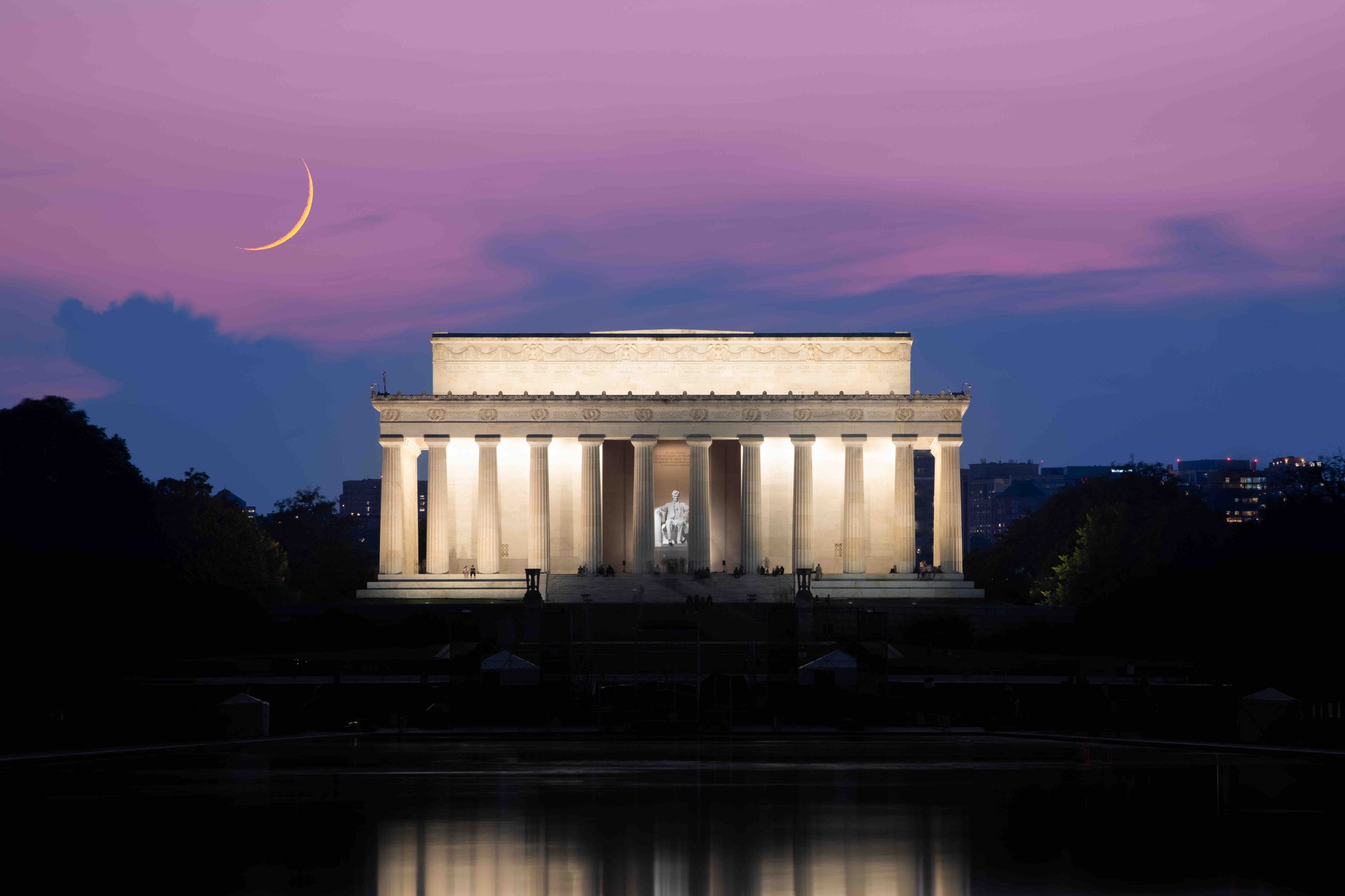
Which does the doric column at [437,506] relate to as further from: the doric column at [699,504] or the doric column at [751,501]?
the doric column at [751,501]

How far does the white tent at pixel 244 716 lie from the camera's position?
48.4 m

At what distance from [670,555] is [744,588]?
9147mm

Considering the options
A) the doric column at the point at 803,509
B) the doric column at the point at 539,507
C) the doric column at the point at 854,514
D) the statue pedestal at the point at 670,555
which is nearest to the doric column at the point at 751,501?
the doric column at the point at 803,509

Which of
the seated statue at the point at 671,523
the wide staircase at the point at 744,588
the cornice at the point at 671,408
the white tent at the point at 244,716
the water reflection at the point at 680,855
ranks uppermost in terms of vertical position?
the cornice at the point at 671,408

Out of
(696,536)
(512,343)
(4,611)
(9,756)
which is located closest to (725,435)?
(696,536)

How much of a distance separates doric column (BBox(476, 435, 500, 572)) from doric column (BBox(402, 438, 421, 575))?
4.13 metres

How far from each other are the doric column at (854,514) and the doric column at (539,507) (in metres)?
17.9

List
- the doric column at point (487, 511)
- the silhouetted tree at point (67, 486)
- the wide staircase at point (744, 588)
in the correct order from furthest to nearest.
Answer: the doric column at point (487, 511) → the silhouetted tree at point (67, 486) → the wide staircase at point (744, 588)

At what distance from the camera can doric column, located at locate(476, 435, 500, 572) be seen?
10006 cm

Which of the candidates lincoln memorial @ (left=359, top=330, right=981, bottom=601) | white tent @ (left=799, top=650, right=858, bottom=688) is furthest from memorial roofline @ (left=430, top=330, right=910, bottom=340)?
white tent @ (left=799, top=650, right=858, bottom=688)

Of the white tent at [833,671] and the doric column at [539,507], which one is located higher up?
the doric column at [539,507]

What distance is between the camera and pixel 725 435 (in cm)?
10150

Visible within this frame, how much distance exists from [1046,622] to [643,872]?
6621 centimetres

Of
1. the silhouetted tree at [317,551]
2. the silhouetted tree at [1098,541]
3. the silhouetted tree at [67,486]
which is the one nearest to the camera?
the silhouetted tree at [67,486]
